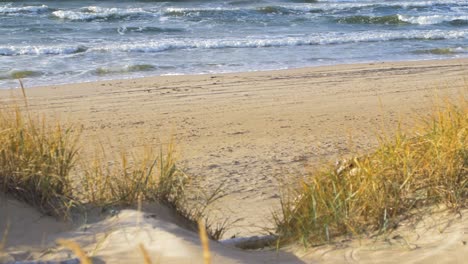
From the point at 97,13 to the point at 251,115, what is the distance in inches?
564

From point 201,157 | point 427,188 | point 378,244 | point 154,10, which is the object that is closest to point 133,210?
point 378,244

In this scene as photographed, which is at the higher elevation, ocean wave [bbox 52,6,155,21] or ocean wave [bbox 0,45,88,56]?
ocean wave [bbox 0,45,88,56]

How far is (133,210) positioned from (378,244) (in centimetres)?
151

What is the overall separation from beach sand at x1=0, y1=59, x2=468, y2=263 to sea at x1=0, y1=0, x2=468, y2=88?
57.4 inches

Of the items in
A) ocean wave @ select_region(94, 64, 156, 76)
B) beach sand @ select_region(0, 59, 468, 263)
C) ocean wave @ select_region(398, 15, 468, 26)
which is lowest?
ocean wave @ select_region(398, 15, 468, 26)

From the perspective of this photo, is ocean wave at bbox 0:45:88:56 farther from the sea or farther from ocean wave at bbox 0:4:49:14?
ocean wave at bbox 0:4:49:14

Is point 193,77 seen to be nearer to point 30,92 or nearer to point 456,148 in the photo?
point 30,92

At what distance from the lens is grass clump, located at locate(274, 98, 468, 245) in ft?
15.1

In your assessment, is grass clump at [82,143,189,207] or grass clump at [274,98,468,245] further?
grass clump at [82,143,189,207]

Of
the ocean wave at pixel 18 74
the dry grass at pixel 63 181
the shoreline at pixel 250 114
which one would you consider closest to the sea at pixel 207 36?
the ocean wave at pixel 18 74

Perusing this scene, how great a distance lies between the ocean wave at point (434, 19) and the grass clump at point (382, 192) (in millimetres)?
17914

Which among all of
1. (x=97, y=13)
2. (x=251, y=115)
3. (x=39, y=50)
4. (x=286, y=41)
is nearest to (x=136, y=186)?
(x=251, y=115)

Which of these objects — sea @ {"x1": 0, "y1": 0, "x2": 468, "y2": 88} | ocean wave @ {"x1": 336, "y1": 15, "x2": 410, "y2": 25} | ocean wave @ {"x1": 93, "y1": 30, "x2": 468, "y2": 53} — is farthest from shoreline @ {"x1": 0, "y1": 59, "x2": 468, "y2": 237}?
ocean wave @ {"x1": 336, "y1": 15, "x2": 410, "y2": 25}

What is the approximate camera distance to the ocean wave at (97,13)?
21.5m
